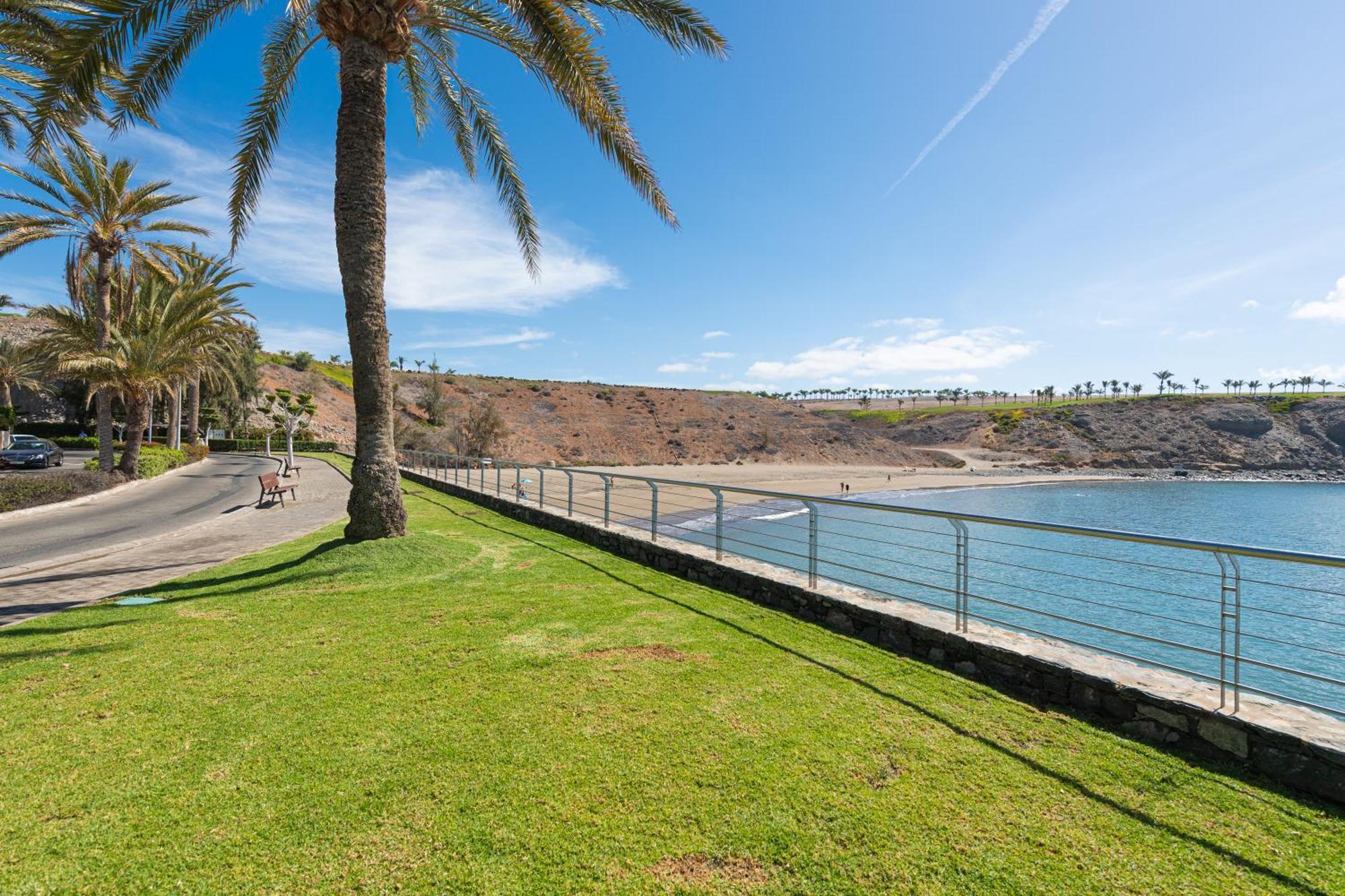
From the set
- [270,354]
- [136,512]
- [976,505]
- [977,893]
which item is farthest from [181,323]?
[270,354]

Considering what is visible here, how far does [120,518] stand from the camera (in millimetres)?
13836

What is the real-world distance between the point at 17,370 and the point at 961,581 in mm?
64199

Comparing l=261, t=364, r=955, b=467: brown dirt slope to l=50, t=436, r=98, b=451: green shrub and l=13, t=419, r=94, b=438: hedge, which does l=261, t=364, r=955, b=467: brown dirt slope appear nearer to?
l=13, t=419, r=94, b=438: hedge

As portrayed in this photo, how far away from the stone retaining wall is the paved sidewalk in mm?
7761

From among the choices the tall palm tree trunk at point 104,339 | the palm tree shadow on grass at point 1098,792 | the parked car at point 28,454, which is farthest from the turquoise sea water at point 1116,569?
the parked car at point 28,454

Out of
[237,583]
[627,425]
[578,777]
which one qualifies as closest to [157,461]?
[237,583]

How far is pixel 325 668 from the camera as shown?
458 centimetres

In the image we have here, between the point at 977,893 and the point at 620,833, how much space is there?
1.51m

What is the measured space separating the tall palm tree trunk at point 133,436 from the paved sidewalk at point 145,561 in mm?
9692

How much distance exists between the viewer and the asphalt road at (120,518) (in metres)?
10.2

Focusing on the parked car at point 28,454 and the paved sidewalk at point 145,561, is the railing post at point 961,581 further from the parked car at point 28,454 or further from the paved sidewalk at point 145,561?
the parked car at point 28,454

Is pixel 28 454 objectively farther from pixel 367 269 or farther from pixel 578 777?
pixel 578 777

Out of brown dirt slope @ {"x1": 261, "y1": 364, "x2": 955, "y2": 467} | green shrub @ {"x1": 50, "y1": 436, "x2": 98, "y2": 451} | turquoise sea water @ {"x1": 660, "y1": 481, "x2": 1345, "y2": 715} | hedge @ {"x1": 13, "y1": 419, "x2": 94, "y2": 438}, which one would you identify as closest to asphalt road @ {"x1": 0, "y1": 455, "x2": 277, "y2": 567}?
turquoise sea water @ {"x1": 660, "y1": 481, "x2": 1345, "y2": 715}

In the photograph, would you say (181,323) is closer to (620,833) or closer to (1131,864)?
(620,833)
